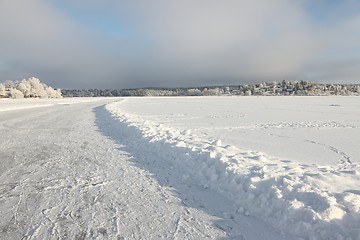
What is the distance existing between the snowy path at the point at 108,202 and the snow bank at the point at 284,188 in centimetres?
27

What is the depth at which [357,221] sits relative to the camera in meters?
3.90

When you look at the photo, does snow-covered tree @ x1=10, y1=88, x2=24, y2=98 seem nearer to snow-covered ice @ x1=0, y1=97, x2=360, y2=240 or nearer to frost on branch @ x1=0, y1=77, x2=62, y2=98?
frost on branch @ x1=0, y1=77, x2=62, y2=98

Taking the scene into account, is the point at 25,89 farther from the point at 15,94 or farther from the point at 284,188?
the point at 284,188

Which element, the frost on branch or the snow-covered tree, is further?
the frost on branch

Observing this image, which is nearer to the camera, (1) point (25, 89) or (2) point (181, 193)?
(2) point (181, 193)

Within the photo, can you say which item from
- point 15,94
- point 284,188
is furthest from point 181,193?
point 15,94

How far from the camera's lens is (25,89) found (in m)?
96.3

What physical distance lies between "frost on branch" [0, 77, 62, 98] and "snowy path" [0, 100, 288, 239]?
90561 millimetres

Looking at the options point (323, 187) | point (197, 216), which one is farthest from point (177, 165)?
point (323, 187)

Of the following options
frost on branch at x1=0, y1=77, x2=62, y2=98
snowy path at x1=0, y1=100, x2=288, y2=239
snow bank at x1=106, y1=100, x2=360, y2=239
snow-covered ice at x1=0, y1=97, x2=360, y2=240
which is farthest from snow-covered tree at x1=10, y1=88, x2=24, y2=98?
snow bank at x1=106, y1=100, x2=360, y2=239

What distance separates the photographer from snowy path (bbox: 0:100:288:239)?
13.6 feet

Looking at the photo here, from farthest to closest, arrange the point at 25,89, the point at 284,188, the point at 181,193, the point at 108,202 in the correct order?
the point at 25,89
the point at 181,193
the point at 108,202
the point at 284,188

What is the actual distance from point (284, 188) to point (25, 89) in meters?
104

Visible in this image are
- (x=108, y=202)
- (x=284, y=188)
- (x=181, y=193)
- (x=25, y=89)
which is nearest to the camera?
(x=284, y=188)
